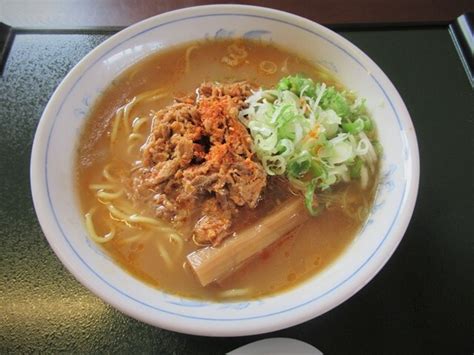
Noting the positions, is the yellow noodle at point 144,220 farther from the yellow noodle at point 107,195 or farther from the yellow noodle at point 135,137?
the yellow noodle at point 135,137

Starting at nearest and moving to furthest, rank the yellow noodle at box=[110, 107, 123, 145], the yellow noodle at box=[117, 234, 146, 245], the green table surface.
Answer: the green table surface
the yellow noodle at box=[117, 234, 146, 245]
the yellow noodle at box=[110, 107, 123, 145]

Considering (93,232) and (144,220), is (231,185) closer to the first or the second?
(144,220)

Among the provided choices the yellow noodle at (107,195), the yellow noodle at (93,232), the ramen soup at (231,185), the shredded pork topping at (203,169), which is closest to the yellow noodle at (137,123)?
the ramen soup at (231,185)

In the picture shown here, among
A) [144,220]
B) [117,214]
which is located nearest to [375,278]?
[144,220]

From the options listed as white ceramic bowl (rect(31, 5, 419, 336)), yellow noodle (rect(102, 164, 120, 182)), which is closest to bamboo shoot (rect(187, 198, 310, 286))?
white ceramic bowl (rect(31, 5, 419, 336))

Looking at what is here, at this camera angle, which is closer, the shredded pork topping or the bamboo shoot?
the bamboo shoot

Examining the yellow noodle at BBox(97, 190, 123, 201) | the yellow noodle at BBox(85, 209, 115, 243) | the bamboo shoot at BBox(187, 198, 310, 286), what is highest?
the bamboo shoot at BBox(187, 198, 310, 286)

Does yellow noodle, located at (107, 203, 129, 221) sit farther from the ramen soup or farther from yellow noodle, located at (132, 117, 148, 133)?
yellow noodle, located at (132, 117, 148, 133)
